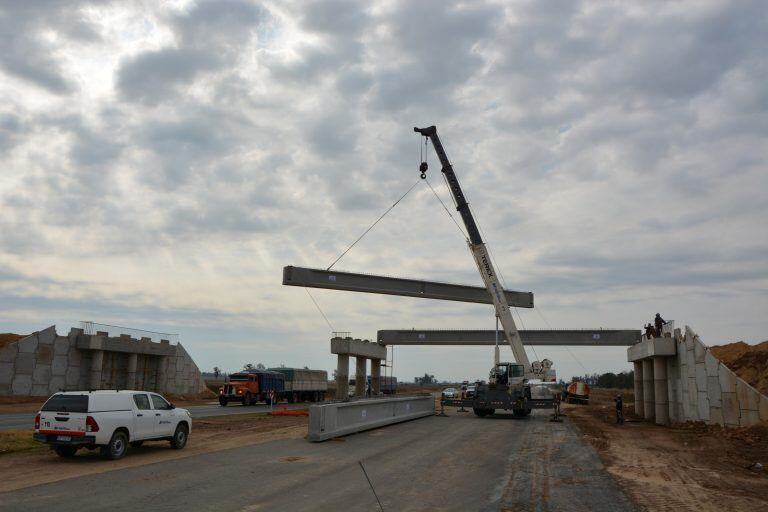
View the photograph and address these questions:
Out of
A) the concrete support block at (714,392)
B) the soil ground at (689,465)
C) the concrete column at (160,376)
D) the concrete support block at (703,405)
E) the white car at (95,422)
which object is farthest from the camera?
the concrete column at (160,376)

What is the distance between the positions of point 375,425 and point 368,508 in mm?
14074

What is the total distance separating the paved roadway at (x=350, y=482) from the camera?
9367 millimetres

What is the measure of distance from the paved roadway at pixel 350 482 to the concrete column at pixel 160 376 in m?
→ 37.0

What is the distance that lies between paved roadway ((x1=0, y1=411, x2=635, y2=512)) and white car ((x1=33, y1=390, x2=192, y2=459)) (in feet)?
5.19

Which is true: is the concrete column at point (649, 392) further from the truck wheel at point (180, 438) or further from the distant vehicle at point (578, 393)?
the distant vehicle at point (578, 393)

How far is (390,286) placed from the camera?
133 ft

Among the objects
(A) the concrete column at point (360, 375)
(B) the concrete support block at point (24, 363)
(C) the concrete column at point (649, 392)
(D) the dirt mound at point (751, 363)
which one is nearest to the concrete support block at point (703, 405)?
(D) the dirt mound at point (751, 363)

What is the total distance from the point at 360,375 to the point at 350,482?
154ft

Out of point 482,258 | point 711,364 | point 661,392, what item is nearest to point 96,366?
point 482,258

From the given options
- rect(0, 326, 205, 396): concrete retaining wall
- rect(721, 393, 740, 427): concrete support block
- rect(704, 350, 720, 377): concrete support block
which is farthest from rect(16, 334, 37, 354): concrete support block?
rect(721, 393, 740, 427): concrete support block

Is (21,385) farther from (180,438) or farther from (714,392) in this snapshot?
(714,392)

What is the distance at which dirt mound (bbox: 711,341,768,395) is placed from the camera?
962 inches

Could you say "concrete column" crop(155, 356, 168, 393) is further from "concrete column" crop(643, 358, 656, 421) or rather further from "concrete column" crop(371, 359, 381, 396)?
"concrete column" crop(643, 358, 656, 421)

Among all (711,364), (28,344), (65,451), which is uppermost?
(28,344)
